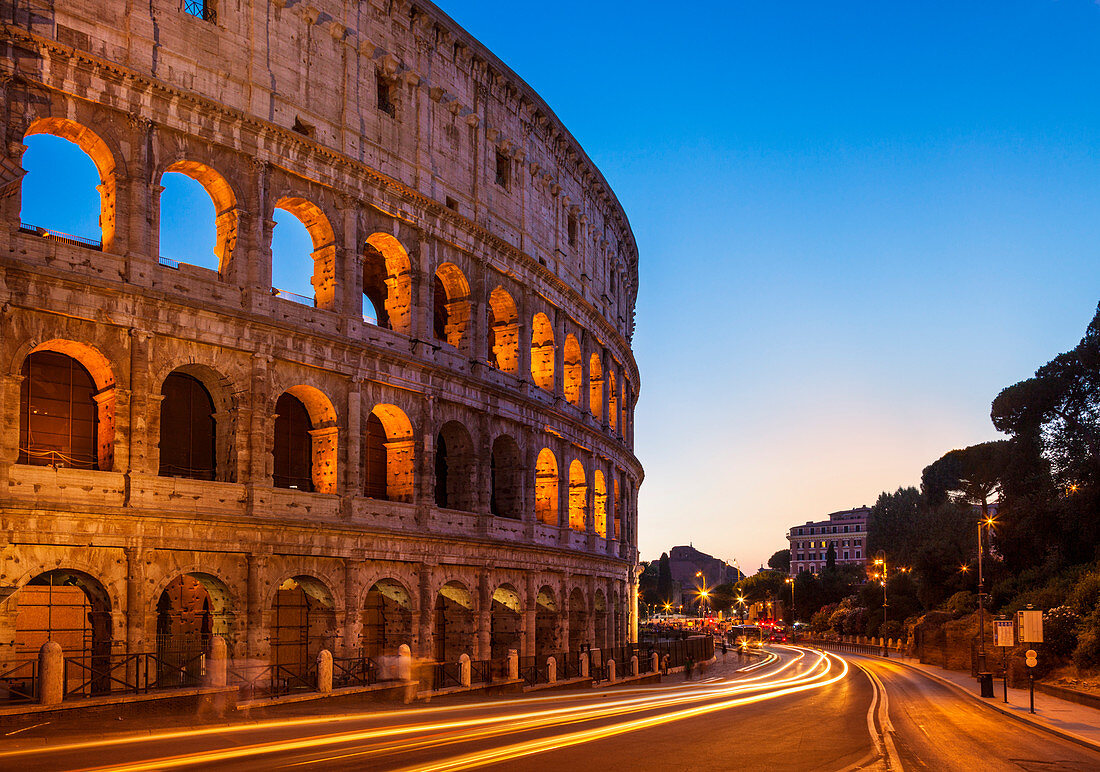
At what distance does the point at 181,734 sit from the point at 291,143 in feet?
58.5

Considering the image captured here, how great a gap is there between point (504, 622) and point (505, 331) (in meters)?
11.7

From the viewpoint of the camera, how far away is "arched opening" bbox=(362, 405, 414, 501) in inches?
1358

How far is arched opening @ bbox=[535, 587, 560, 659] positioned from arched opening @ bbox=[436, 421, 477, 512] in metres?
6.87

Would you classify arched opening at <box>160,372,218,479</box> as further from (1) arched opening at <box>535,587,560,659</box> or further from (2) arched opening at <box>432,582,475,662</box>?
(1) arched opening at <box>535,587,560,659</box>

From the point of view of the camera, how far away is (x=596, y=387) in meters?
51.8

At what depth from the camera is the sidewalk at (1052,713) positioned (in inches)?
856

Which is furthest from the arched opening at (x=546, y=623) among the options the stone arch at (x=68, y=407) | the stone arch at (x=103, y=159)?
the stone arch at (x=103, y=159)

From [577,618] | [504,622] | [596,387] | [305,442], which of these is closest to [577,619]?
[577,618]

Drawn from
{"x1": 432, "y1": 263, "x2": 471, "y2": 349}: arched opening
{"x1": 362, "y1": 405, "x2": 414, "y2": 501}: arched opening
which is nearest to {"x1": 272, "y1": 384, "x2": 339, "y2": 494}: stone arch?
{"x1": 362, "y1": 405, "x2": 414, "y2": 501}: arched opening

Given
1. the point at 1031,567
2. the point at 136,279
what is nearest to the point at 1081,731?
the point at 136,279

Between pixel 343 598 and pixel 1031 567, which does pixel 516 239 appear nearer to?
pixel 343 598

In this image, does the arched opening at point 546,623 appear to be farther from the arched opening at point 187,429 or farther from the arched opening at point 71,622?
the arched opening at point 71,622

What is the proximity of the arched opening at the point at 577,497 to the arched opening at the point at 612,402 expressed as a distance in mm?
4979

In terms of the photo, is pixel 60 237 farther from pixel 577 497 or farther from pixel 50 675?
pixel 577 497
